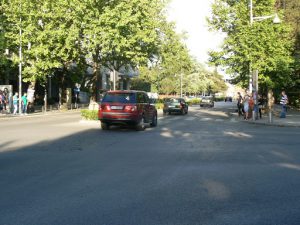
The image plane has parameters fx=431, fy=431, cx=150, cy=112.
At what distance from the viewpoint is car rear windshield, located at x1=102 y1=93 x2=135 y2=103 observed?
18.7 metres

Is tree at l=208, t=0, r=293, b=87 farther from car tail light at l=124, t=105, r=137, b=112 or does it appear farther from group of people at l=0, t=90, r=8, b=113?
group of people at l=0, t=90, r=8, b=113

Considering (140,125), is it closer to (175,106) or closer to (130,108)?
(130,108)

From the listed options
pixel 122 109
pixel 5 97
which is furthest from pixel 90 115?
pixel 5 97

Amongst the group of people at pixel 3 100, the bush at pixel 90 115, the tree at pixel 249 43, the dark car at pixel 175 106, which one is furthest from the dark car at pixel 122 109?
the dark car at pixel 175 106

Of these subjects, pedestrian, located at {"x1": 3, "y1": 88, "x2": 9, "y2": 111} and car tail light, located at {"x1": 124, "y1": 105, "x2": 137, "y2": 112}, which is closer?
car tail light, located at {"x1": 124, "y1": 105, "x2": 137, "y2": 112}

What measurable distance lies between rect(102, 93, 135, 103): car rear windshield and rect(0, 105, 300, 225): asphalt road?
17.7 feet

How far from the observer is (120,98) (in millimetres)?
18734

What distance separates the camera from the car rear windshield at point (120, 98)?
61.3 feet

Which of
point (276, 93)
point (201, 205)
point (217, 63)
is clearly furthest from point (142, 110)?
point (276, 93)

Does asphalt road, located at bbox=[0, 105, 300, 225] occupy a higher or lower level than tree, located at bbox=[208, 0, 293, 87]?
lower

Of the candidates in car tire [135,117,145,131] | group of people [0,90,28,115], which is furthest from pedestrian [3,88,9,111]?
car tire [135,117,145,131]

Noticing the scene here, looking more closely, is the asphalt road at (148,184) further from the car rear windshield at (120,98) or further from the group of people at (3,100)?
the group of people at (3,100)

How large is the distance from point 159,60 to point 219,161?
41227mm

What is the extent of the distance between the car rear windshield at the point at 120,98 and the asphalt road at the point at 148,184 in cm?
540
